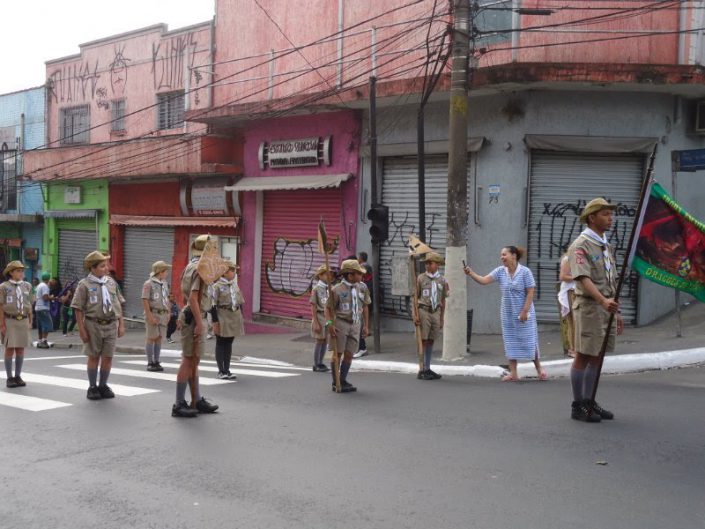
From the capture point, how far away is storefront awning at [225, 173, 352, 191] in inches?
739

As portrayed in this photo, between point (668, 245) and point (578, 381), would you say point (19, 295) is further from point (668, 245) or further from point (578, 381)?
point (668, 245)

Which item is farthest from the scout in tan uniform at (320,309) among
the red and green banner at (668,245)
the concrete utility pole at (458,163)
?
the red and green banner at (668,245)

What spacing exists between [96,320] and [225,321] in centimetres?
222

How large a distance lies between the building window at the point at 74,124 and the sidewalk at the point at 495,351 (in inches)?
440

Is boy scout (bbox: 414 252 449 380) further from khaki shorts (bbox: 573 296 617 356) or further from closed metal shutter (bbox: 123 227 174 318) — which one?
closed metal shutter (bbox: 123 227 174 318)

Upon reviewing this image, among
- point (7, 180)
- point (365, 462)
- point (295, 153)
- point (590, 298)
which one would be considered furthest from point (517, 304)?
point (7, 180)

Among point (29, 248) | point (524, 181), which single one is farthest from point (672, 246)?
point (29, 248)

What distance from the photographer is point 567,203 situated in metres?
15.8

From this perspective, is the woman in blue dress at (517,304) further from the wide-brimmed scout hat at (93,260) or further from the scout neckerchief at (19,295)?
the scout neckerchief at (19,295)

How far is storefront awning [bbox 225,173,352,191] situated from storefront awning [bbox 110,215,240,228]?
1.15 m

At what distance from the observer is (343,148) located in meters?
19.1

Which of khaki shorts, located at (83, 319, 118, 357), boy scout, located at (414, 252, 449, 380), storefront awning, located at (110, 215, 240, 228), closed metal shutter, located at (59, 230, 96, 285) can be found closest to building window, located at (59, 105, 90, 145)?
closed metal shutter, located at (59, 230, 96, 285)

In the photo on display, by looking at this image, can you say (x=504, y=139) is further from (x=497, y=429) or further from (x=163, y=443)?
(x=163, y=443)

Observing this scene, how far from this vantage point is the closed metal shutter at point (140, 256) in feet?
83.0
